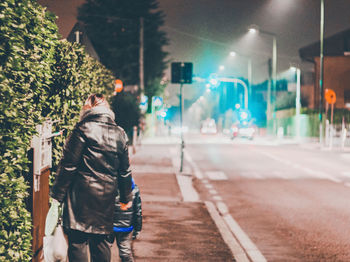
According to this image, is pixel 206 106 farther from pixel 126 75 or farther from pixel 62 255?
pixel 62 255

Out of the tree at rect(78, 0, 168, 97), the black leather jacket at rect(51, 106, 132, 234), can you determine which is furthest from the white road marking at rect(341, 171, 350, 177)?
the tree at rect(78, 0, 168, 97)

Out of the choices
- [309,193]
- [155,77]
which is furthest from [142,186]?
[155,77]

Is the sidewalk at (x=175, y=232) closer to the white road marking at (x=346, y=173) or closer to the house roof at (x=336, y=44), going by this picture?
the white road marking at (x=346, y=173)

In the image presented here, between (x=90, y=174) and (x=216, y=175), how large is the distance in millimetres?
13152

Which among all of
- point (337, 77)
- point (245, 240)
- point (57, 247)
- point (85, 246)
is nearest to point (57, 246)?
point (57, 247)

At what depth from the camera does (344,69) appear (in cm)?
5975

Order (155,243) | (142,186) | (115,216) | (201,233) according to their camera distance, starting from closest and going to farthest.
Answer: (115,216)
(155,243)
(201,233)
(142,186)

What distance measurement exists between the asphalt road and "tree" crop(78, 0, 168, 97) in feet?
83.6

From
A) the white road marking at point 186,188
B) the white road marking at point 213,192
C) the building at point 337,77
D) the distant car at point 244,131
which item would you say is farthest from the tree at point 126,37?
the white road marking at point 213,192

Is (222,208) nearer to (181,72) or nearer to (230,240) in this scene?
A: (230,240)

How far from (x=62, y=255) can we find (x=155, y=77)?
42.2 meters

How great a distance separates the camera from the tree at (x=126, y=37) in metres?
45.5

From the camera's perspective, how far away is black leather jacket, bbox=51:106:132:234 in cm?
447

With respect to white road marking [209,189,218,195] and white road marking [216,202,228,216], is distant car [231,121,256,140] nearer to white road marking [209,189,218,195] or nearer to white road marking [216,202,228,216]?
white road marking [209,189,218,195]
